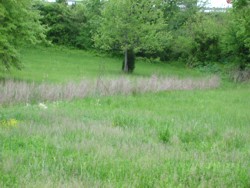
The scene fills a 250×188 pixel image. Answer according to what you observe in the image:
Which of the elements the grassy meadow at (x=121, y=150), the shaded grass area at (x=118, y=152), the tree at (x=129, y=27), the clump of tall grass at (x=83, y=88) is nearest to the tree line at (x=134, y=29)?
the tree at (x=129, y=27)

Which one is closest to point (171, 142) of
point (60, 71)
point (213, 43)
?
point (60, 71)

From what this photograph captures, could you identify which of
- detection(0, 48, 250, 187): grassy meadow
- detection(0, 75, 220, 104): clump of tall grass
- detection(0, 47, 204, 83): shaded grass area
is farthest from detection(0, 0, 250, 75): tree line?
detection(0, 48, 250, 187): grassy meadow

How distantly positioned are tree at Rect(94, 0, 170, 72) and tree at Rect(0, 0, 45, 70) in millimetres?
11971

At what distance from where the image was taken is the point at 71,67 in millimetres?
33219

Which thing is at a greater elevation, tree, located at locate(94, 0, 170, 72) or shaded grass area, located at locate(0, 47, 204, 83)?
tree, located at locate(94, 0, 170, 72)

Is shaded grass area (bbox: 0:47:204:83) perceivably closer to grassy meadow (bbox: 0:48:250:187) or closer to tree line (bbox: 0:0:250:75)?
tree line (bbox: 0:0:250:75)

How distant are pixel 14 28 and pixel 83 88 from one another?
4827 millimetres

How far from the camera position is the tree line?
2094cm

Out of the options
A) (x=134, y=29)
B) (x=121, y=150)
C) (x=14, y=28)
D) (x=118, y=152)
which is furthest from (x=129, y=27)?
(x=118, y=152)

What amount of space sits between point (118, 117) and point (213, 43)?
33.4 metres

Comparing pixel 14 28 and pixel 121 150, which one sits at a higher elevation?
pixel 14 28

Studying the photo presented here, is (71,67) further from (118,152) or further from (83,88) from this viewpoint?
(118,152)

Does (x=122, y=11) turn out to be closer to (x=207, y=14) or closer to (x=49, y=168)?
(x=207, y=14)

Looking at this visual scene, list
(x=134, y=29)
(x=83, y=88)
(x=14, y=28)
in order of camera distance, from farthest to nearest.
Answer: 1. (x=134, y=29)
2. (x=14, y=28)
3. (x=83, y=88)
